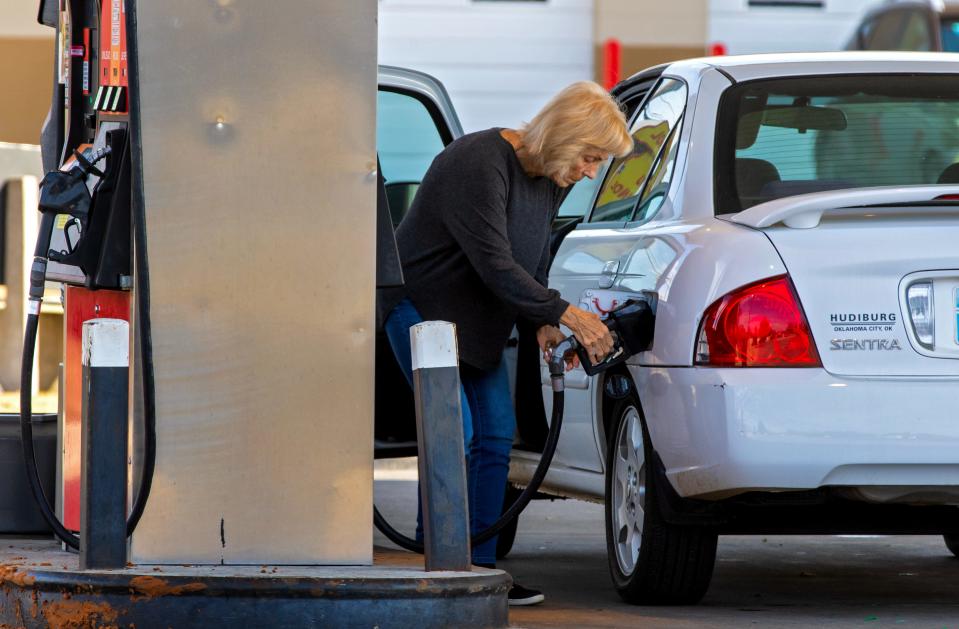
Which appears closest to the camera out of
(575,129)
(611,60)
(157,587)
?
(157,587)

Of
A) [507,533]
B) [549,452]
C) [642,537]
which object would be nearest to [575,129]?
[549,452]

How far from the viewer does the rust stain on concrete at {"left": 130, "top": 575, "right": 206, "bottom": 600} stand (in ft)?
14.3

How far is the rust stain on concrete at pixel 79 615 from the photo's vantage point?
172 inches

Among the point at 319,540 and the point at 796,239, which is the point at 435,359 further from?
the point at 796,239

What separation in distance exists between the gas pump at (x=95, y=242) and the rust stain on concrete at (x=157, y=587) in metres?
0.23

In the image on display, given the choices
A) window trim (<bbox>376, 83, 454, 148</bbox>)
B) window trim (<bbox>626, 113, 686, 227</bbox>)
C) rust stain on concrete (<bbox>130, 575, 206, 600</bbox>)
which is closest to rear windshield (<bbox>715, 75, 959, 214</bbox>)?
window trim (<bbox>626, 113, 686, 227</bbox>)

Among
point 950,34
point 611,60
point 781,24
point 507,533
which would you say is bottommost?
point 507,533

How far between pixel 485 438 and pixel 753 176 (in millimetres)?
1149

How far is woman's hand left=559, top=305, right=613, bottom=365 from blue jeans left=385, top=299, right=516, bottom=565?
402mm

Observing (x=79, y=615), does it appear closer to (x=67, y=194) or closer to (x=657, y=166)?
(x=67, y=194)

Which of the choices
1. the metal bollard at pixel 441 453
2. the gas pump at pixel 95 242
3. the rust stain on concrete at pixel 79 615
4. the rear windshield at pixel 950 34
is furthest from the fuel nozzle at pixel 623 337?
→ the rear windshield at pixel 950 34

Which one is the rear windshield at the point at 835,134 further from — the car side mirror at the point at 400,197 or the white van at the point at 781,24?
the white van at the point at 781,24

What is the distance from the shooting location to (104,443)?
176 inches

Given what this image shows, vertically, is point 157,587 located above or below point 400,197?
below
